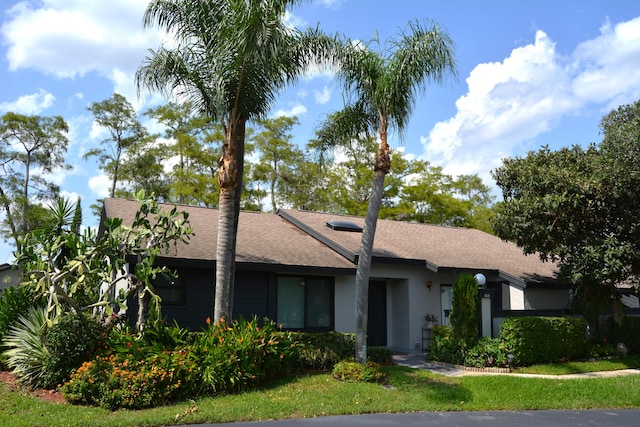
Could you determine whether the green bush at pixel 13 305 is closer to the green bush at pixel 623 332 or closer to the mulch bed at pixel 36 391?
the mulch bed at pixel 36 391

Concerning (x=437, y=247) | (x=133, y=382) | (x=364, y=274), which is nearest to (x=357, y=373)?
(x=364, y=274)

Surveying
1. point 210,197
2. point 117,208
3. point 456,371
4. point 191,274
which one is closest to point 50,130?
point 210,197

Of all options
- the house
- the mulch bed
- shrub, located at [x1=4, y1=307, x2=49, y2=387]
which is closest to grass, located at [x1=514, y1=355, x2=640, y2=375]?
the house

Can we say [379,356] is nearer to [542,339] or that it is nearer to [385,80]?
[542,339]

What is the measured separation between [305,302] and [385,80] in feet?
24.1

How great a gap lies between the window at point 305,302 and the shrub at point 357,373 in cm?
466

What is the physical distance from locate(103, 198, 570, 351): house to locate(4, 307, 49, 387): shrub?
340 centimetres

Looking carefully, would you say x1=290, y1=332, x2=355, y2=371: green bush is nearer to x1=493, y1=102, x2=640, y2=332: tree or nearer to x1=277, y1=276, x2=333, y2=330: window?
x1=277, y1=276, x2=333, y2=330: window

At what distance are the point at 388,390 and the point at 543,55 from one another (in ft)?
31.1

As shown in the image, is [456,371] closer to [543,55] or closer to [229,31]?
[543,55]

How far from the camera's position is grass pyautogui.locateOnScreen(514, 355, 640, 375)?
14.6 meters

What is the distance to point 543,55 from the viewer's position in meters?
14.8

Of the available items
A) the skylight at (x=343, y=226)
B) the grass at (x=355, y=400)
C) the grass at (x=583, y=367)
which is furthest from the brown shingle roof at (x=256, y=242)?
the grass at (x=583, y=367)

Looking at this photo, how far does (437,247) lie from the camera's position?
21.2 m
